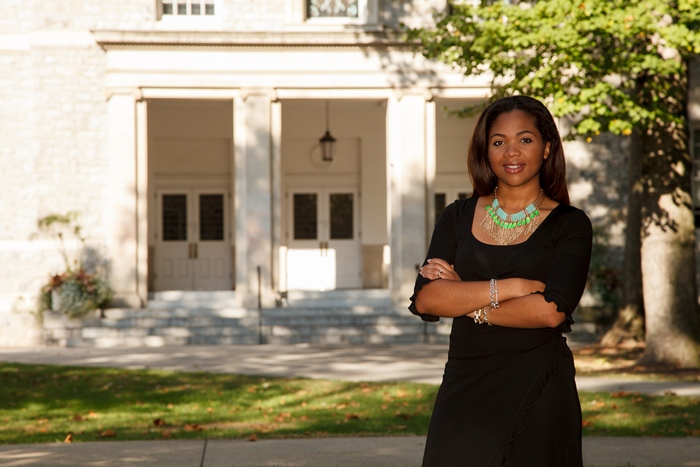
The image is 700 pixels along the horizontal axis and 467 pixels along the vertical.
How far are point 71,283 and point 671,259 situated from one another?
10376 mm

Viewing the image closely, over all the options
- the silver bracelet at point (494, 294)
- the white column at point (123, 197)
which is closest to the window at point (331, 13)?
the white column at point (123, 197)

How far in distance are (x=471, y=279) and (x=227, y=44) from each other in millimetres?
14844

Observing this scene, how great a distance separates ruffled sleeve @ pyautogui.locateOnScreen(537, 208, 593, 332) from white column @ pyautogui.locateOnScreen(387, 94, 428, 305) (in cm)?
1444

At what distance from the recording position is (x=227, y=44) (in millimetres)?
17312

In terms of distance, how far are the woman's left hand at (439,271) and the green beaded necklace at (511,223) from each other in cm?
19

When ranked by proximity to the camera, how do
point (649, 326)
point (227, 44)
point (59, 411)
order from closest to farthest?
1. point (59, 411)
2. point (649, 326)
3. point (227, 44)

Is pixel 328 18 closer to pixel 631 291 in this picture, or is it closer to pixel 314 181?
pixel 314 181

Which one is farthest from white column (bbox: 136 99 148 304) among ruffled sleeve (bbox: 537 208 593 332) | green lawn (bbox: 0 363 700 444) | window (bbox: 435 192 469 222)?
ruffled sleeve (bbox: 537 208 593 332)

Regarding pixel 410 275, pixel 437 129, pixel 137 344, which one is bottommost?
pixel 137 344

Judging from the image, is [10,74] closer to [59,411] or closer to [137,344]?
[137,344]

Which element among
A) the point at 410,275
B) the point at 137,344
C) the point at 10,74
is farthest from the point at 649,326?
the point at 10,74

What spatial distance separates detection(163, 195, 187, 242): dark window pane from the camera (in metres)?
21.8

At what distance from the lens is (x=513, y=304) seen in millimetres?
3061

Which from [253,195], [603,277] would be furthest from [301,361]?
[603,277]
